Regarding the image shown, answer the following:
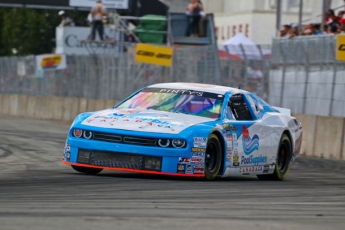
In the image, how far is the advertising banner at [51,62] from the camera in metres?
34.9

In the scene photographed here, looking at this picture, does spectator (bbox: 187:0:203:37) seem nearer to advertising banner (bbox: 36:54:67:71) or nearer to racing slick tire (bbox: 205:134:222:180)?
advertising banner (bbox: 36:54:67:71)

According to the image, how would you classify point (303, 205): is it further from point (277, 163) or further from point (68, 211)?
point (277, 163)

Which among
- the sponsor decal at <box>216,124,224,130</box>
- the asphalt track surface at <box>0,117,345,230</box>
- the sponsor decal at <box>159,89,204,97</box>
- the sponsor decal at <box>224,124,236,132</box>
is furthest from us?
the sponsor decal at <box>159,89,204,97</box>

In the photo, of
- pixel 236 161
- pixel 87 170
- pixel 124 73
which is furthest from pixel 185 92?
pixel 124 73

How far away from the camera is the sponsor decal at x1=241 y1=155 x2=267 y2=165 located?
39.2ft

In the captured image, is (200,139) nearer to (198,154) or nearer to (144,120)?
(198,154)

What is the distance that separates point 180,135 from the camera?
425 inches

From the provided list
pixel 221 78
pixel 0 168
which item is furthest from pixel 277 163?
pixel 221 78

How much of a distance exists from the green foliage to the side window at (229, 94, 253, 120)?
45712 millimetres

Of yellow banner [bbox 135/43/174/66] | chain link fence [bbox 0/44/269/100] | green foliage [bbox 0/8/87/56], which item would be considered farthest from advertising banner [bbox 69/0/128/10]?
green foliage [bbox 0/8/87/56]

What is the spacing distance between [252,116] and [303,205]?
3.82 metres

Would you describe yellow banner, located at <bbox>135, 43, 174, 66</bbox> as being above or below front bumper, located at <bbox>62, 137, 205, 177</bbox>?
below

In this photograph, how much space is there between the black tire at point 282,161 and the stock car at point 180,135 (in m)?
0.05

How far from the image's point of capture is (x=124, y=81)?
31.2 metres
